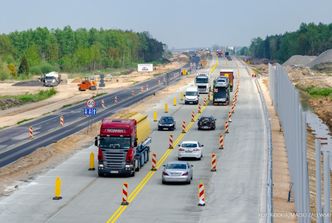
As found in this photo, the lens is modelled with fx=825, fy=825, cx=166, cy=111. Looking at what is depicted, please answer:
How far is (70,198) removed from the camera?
147ft

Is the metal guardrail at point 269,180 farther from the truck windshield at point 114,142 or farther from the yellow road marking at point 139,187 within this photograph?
the truck windshield at point 114,142

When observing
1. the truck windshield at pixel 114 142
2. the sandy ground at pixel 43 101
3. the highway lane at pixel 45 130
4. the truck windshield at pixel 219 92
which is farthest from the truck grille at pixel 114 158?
the truck windshield at pixel 219 92

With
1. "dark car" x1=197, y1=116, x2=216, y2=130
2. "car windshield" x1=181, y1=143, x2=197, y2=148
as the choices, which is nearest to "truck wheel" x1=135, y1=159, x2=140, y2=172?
"car windshield" x1=181, y1=143, x2=197, y2=148

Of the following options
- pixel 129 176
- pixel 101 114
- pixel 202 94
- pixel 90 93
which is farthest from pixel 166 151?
pixel 90 93

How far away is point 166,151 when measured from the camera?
213ft

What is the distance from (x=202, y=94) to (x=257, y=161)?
76174 mm

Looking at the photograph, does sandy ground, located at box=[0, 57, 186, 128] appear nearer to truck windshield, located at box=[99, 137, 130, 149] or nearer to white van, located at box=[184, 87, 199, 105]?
white van, located at box=[184, 87, 199, 105]

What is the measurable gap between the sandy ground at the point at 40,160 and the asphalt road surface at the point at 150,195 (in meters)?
0.92

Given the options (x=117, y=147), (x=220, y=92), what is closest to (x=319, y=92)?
(x=220, y=92)

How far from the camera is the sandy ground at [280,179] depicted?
133 ft

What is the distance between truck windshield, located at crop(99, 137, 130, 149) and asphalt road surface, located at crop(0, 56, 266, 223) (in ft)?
7.04

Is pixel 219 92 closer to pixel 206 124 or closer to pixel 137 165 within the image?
pixel 206 124

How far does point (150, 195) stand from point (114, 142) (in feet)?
19.6

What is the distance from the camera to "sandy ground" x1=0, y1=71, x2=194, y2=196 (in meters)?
50.8
